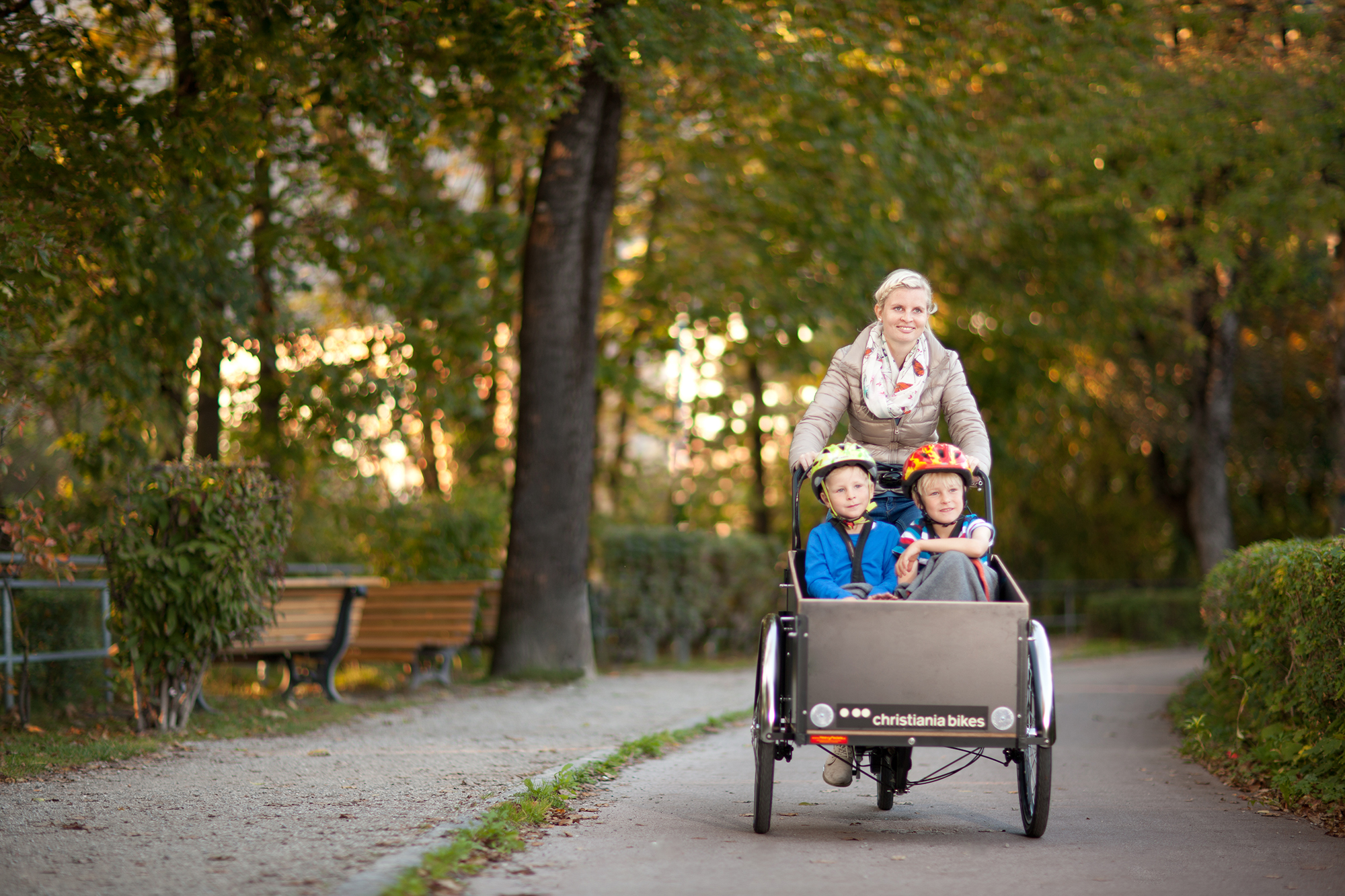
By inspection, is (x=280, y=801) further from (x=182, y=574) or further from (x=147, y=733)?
(x=147, y=733)

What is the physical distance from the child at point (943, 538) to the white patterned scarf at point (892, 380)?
577 mm

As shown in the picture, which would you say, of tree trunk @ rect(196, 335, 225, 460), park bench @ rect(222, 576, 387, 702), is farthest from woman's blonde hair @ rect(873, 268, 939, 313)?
tree trunk @ rect(196, 335, 225, 460)

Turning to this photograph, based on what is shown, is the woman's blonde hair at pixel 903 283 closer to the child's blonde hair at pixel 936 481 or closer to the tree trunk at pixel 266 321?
the child's blonde hair at pixel 936 481

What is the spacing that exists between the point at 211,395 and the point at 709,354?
29.8 feet

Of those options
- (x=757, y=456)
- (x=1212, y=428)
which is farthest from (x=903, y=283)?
(x=757, y=456)

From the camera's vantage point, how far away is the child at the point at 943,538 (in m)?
5.78

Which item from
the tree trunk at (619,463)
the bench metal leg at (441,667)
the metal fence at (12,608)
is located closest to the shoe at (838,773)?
the metal fence at (12,608)

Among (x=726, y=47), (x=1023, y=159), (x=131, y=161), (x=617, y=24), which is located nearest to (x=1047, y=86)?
(x=1023, y=159)

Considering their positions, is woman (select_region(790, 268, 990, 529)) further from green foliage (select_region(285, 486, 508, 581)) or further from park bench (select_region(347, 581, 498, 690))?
green foliage (select_region(285, 486, 508, 581))

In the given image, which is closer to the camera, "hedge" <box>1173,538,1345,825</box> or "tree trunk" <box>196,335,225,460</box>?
"hedge" <box>1173,538,1345,825</box>

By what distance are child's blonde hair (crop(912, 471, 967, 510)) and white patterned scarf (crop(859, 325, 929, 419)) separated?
0.71 meters

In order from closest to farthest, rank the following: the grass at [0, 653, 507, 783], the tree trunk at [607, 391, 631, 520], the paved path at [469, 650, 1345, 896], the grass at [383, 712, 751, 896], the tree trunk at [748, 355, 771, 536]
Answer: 1. the grass at [383, 712, 751, 896]
2. the paved path at [469, 650, 1345, 896]
3. the grass at [0, 653, 507, 783]
4. the tree trunk at [748, 355, 771, 536]
5. the tree trunk at [607, 391, 631, 520]

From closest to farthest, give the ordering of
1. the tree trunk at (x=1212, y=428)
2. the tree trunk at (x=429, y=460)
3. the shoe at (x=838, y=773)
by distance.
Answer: the shoe at (x=838, y=773) → the tree trunk at (x=429, y=460) → the tree trunk at (x=1212, y=428)

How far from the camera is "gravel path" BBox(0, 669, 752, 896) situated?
492 cm
